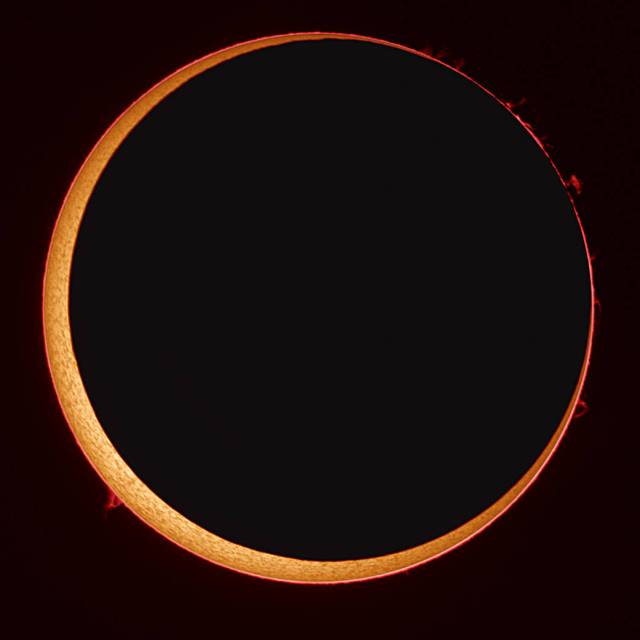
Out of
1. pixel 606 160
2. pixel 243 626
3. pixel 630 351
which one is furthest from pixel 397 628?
pixel 606 160

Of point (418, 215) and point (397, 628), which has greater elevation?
point (418, 215)

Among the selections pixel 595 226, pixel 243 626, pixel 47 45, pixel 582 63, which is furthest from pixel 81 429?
pixel 582 63

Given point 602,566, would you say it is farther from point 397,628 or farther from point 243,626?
point 243,626

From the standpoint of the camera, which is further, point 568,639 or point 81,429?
point 568,639

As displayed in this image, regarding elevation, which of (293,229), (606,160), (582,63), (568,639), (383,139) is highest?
(582,63)

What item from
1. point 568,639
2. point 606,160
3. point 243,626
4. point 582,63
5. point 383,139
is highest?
point 582,63

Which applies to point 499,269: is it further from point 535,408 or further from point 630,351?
point 630,351
